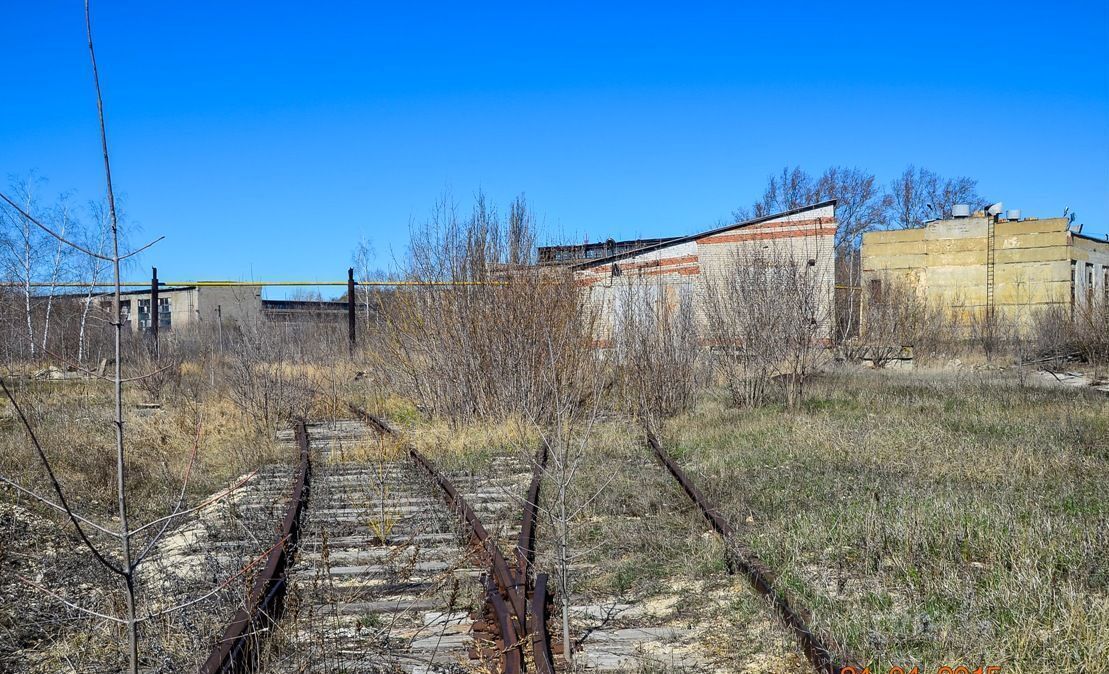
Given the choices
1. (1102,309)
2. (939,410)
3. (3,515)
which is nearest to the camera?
(3,515)

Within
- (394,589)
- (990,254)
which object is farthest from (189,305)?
(990,254)

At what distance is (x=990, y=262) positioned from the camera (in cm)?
4088

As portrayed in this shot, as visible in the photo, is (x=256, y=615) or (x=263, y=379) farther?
(x=263, y=379)

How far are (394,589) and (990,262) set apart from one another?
42.0 metres

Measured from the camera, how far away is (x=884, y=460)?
29.6 feet

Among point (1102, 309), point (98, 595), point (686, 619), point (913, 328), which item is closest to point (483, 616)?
point (686, 619)

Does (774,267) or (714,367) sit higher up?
(774,267)

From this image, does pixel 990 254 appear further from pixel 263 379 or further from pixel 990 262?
pixel 263 379

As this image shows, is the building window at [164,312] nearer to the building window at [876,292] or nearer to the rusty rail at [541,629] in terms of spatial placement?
the building window at [876,292]

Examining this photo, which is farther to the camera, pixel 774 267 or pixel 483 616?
pixel 774 267

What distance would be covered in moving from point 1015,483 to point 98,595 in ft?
24.1

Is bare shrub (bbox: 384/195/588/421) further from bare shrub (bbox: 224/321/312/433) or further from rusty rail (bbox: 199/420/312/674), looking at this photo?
rusty rail (bbox: 199/420/312/674)

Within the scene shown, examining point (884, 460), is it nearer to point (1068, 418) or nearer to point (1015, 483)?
point (1015, 483)

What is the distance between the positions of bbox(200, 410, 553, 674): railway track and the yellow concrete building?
1395 inches
